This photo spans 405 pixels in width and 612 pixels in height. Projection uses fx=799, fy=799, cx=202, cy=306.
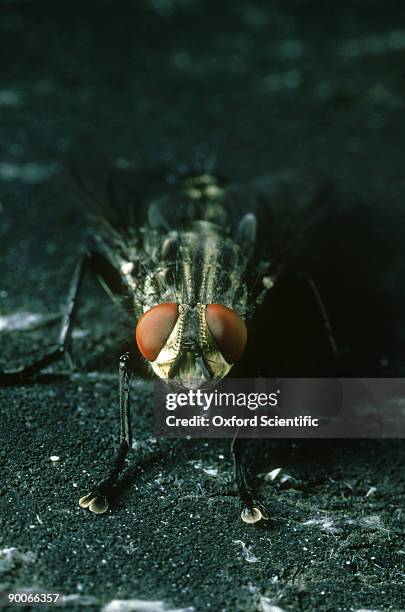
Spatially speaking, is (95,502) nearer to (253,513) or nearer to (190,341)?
(253,513)

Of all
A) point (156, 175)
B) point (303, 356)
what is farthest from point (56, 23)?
point (303, 356)

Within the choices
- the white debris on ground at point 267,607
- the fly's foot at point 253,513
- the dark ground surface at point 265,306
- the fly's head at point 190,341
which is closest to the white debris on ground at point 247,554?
the dark ground surface at point 265,306

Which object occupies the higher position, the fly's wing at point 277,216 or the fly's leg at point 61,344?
the fly's wing at point 277,216

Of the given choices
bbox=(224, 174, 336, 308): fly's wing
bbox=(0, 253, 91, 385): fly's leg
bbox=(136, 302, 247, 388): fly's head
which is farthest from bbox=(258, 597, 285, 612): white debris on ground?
bbox=(0, 253, 91, 385): fly's leg

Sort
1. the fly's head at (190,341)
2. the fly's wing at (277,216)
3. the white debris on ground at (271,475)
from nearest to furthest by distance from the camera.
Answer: the fly's head at (190,341) → the white debris on ground at (271,475) → the fly's wing at (277,216)

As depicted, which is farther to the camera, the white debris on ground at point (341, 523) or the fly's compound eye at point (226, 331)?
the fly's compound eye at point (226, 331)

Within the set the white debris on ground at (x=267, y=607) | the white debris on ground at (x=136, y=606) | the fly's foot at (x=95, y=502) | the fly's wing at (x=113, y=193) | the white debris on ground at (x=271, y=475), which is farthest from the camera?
the fly's wing at (x=113, y=193)

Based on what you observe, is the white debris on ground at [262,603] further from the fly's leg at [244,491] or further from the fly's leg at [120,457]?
the fly's leg at [120,457]

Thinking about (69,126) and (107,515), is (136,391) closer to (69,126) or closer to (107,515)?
(107,515)
